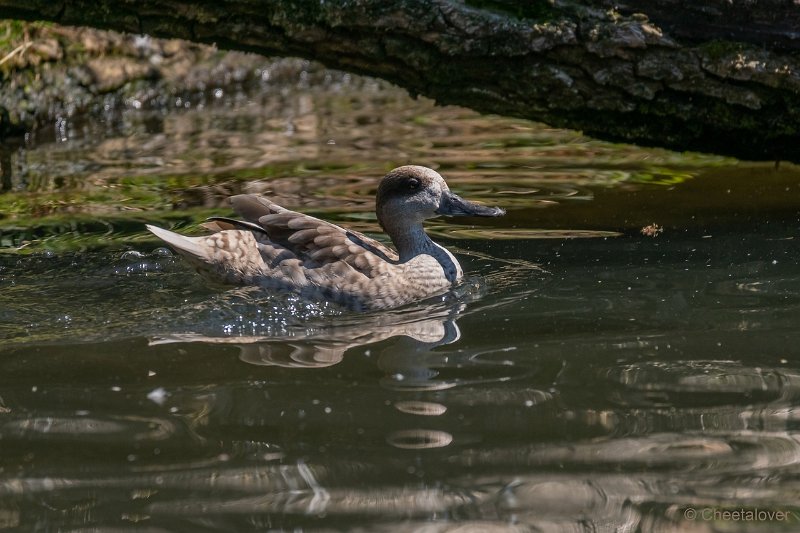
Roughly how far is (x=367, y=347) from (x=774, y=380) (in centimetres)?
184

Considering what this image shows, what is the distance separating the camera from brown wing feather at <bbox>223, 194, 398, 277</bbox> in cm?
652

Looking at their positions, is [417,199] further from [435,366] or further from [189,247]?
[435,366]

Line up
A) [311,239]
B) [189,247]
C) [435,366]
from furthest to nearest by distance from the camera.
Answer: [311,239]
[189,247]
[435,366]

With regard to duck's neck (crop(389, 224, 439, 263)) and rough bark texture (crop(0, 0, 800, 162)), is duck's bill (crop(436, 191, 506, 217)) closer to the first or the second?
duck's neck (crop(389, 224, 439, 263))

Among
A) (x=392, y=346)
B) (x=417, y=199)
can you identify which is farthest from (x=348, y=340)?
(x=417, y=199)

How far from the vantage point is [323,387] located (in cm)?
483

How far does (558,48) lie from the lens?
6.89 meters

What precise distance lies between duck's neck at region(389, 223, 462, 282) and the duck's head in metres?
0.06

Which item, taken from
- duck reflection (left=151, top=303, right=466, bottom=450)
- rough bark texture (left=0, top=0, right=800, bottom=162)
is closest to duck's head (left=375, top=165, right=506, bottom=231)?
rough bark texture (left=0, top=0, right=800, bottom=162)

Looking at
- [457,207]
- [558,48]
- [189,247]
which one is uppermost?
[558,48]

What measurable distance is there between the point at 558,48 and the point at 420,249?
1453mm

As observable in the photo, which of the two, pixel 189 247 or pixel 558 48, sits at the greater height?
pixel 558 48

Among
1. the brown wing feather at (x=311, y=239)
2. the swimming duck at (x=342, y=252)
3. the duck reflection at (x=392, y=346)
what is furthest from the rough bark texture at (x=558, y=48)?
Answer: the duck reflection at (x=392, y=346)

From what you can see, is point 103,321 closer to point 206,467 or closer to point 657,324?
point 206,467
